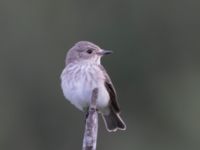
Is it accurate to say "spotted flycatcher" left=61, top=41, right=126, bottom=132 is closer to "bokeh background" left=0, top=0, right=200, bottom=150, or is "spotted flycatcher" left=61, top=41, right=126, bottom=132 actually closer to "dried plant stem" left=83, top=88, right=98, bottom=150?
"dried plant stem" left=83, top=88, right=98, bottom=150

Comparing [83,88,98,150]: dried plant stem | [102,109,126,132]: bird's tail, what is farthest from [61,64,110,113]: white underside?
[83,88,98,150]: dried plant stem

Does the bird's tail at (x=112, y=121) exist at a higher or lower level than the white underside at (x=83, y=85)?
lower

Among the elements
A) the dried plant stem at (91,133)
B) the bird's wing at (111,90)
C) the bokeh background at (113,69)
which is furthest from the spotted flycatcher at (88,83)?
the bokeh background at (113,69)

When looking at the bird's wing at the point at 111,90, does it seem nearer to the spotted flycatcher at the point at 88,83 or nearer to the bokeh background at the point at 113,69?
the spotted flycatcher at the point at 88,83

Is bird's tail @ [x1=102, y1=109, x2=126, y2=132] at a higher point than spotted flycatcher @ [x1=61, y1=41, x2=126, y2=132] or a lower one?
lower

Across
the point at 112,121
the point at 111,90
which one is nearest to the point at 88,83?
the point at 111,90

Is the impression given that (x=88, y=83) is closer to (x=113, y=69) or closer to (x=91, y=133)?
(x=91, y=133)
